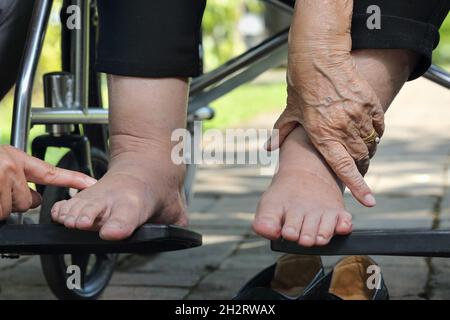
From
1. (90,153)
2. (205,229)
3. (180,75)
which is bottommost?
(205,229)

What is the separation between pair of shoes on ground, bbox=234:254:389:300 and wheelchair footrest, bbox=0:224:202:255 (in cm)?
18

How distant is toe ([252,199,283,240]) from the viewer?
47.1 inches

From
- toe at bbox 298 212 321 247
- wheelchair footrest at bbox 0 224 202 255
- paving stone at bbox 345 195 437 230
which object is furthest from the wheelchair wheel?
paving stone at bbox 345 195 437 230

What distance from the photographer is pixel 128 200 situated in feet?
4.25

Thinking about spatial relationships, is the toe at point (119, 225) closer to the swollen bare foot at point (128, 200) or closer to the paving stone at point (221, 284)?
the swollen bare foot at point (128, 200)

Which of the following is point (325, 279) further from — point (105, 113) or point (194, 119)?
point (194, 119)

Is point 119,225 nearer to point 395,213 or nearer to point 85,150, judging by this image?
point 85,150

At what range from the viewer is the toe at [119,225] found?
1.22 meters

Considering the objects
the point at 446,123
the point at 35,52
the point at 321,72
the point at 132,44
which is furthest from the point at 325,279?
the point at 446,123

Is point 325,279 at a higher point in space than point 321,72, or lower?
lower
